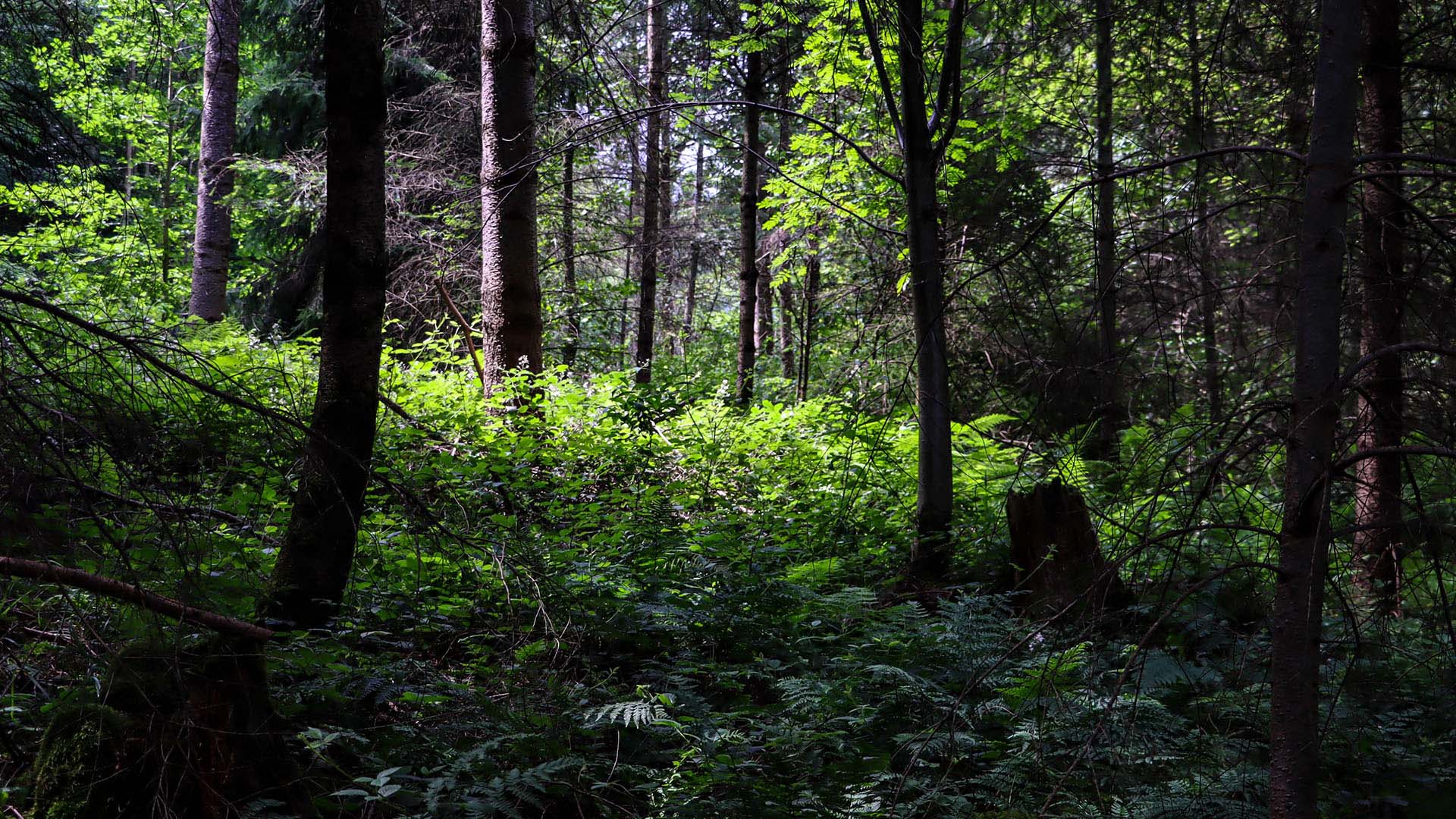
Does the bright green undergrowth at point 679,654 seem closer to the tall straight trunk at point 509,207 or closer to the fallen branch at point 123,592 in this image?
the fallen branch at point 123,592

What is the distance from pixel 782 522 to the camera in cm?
629

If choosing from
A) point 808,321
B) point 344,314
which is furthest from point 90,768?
point 808,321

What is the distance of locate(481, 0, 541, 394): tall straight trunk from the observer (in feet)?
25.6

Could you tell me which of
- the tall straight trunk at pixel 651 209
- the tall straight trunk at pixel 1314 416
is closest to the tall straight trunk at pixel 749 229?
the tall straight trunk at pixel 651 209

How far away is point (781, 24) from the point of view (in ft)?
36.4

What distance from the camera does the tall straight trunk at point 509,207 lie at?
7801 millimetres

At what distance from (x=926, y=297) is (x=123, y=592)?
418 centimetres

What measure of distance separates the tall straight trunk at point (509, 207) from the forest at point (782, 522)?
0.16ft

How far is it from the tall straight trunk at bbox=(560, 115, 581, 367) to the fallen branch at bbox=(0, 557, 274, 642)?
923 cm

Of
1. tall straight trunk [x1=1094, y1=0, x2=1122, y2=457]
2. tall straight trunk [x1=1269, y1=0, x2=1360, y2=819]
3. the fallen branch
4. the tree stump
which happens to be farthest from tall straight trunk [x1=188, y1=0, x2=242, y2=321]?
tall straight trunk [x1=1269, y1=0, x2=1360, y2=819]

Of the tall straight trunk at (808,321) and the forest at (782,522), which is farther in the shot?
the tall straight trunk at (808,321)

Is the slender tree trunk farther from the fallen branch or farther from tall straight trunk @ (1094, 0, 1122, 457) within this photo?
tall straight trunk @ (1094, 0, 1122, 457)

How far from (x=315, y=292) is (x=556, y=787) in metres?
12.8

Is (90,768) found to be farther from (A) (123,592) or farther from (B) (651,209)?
(B) (651,209)
